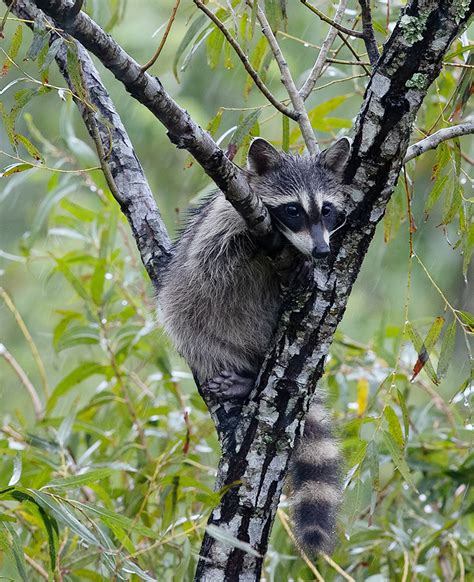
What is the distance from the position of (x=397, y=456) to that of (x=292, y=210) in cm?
65

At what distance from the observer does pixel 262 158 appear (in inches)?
95.4

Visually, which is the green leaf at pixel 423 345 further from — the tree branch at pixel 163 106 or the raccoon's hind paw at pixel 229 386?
the tree branch at pixel 163 106

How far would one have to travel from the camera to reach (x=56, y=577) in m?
2.15

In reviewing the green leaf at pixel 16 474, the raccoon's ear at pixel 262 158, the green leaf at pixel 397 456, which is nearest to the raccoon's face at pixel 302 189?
the raccoon's ear at pixel 262 158

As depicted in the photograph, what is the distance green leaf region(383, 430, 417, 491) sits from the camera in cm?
208

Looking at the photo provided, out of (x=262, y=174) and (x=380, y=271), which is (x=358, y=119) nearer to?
(x=262, y=174)

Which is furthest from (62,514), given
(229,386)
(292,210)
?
(292,210)

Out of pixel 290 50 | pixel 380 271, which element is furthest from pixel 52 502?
pixel 290 50

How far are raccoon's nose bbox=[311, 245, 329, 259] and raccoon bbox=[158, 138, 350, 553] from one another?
0.54 feet

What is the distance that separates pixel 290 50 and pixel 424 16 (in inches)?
154

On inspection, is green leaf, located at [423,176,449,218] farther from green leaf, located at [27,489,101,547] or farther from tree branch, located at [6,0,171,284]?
green leaf, located at [27,489,101,547]

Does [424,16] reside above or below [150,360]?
above

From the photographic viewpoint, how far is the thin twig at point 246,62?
66.8 inches

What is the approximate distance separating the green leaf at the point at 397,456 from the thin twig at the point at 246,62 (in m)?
0.81
